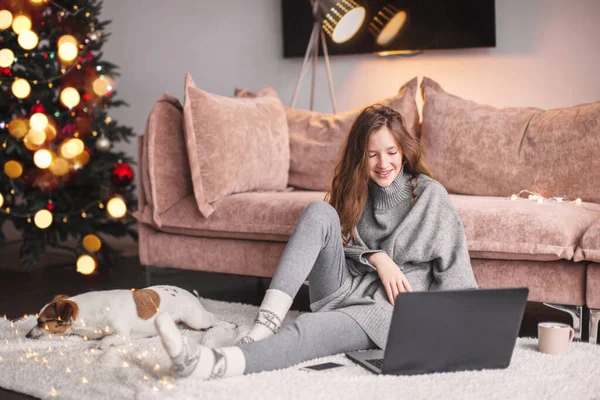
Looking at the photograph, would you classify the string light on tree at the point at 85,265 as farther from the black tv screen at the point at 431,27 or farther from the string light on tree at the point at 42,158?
the black tv screen at the point at 431,27

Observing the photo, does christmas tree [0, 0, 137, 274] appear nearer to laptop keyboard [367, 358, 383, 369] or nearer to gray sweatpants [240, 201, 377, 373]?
gray sweatpants [240, 201, 377, 373]

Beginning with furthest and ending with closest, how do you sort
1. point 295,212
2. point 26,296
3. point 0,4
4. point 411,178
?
point 0,4 → point 26,296 → point 295,212 → point 411,178

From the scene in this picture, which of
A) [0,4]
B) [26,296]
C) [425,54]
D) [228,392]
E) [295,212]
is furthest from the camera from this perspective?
[425,54]

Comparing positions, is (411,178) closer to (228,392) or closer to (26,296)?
(228,392)

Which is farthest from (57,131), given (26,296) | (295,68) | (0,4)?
(295,68)

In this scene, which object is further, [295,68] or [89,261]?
[295,68]

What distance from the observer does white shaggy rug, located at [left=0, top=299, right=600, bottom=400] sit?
167 centimetres

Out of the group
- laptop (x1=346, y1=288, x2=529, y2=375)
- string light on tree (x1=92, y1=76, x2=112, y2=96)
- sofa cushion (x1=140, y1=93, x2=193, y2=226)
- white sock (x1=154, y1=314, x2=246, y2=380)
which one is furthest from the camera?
string light on tree (x1=92, y1=76, x2=112, y2=96)

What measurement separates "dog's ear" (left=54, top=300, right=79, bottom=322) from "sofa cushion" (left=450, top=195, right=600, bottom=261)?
1.24 m

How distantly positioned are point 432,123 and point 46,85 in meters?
1.88

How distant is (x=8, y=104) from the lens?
3555 mm

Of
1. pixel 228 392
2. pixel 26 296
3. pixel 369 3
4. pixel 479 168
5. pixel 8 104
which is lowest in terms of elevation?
pixel 26 296

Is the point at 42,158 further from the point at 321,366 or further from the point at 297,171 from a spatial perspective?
the point at 321,366

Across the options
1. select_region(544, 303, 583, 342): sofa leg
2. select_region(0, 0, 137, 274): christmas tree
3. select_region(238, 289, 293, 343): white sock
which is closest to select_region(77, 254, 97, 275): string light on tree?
select_region(0, 0, 137, 274): christmas tree
